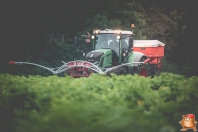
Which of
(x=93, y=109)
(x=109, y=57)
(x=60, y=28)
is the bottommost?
(x=109, y=57)

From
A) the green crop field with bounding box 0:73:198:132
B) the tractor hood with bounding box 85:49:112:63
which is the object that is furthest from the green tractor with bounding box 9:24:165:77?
the green crop field with bounding box 0:73:198:132

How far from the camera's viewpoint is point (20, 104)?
272 inches

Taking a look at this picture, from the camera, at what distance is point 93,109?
5105mm

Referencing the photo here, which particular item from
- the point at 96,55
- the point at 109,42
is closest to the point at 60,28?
the point at 109,42

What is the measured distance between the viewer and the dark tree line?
3519 centimetres

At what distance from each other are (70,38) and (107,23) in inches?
153

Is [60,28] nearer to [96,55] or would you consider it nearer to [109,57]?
[109,57]

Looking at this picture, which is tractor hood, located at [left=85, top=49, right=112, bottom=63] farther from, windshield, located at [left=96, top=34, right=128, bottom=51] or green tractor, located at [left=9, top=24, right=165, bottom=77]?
windshield, located at [left=96, top=34, right=128, bottom=51]

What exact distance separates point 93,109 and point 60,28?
107 feet

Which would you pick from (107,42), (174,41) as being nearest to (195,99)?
(107,42)

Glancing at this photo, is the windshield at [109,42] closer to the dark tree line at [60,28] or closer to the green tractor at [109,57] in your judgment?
the green tractor at [109,57]

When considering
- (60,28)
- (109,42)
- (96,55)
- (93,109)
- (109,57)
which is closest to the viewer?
(93,109)

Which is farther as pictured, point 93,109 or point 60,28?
point 60,28

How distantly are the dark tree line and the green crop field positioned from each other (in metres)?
24.9
